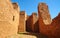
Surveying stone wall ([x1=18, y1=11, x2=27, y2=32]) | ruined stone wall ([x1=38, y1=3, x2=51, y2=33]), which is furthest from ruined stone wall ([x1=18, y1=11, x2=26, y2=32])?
ruined stone wall ([x1=38, y1=3, x2=51, y2=33])

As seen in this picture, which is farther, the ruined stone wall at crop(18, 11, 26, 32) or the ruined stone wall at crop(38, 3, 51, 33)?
the ruined stone wall at crop(18, 11, 26, 32)

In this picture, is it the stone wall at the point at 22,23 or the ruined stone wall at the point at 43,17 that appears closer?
the ruined stone wall at the point at 43,17

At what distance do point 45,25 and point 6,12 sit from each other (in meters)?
4.58

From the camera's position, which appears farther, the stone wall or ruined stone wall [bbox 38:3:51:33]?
the stone wall

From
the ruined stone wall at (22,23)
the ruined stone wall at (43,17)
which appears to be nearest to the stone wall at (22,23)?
the ruined stone wall at (22,23)

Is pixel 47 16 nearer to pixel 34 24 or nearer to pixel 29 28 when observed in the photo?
pixel 34 24

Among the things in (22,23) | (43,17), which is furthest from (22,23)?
(43,17)

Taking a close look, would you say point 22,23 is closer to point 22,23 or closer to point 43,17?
point 22,23

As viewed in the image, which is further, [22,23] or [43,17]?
[22,23]

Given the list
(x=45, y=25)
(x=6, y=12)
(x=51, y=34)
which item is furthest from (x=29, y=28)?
(x=6, y=12)

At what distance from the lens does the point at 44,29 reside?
11.1 m

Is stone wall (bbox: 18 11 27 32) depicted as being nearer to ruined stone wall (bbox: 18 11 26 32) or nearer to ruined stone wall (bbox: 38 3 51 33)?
ruined stone wall (bbox: 18 11 26 32)

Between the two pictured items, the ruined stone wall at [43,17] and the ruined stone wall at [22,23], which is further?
the ruined stone wall at [22,23]

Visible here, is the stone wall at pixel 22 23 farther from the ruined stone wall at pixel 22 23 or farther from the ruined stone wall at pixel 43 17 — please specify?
the ruined stone wall at pixel 43 17
